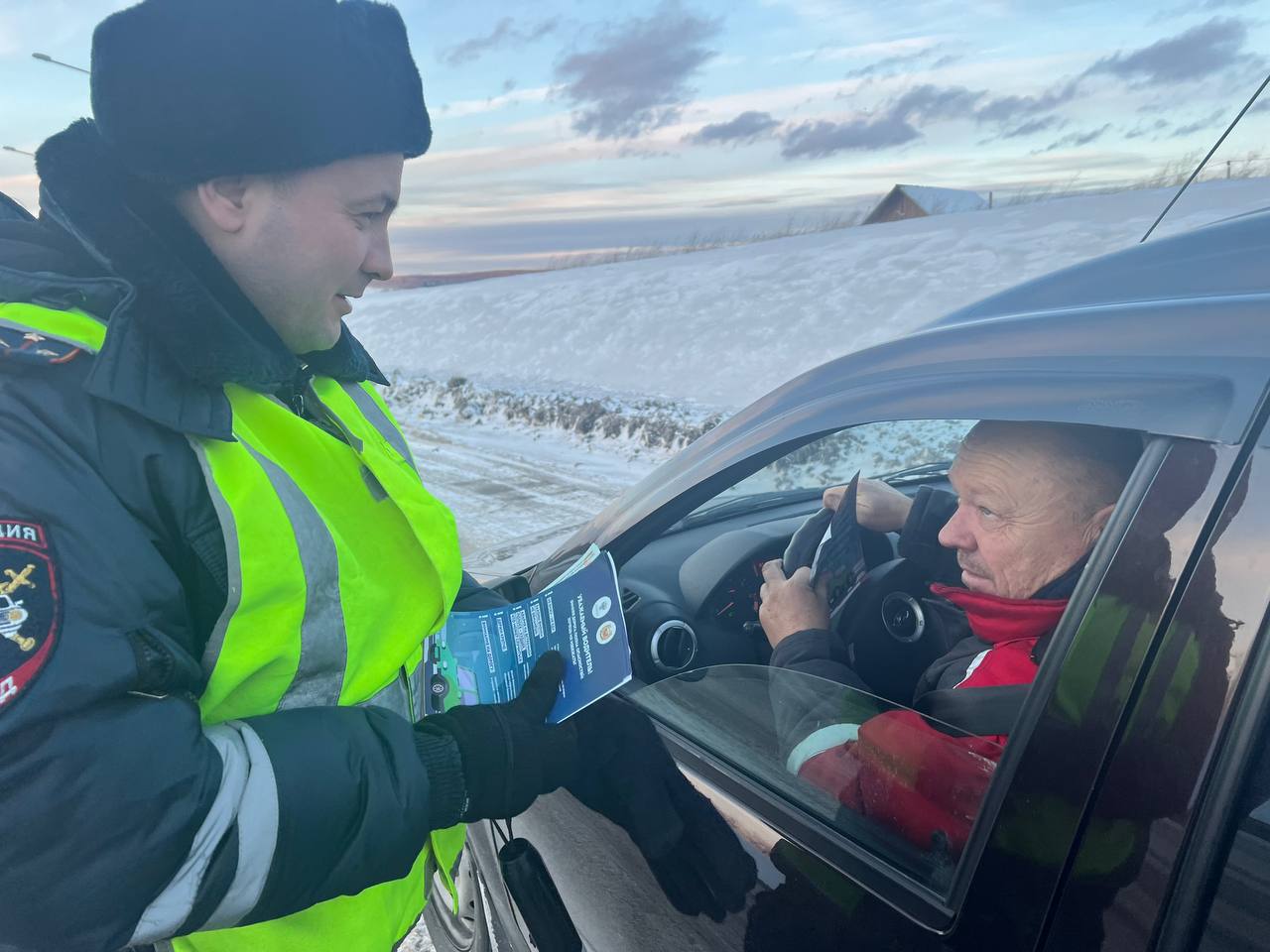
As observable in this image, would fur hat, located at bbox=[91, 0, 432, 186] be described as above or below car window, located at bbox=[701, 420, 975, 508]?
above

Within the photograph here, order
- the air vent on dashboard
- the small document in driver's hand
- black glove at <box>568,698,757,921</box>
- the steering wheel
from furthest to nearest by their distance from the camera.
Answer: the small document in driver's hand → the air vent on dashboard → the steering wheel → black glove at <box>568,698,757,921</box>

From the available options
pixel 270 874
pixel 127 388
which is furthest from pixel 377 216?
pixel 270 874

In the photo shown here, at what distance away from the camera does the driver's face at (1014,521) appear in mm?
1214

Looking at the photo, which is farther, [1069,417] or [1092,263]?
[1092,263]

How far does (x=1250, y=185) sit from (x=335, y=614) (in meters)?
16.9

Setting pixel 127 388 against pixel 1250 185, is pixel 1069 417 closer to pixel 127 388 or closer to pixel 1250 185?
pixel 127 388

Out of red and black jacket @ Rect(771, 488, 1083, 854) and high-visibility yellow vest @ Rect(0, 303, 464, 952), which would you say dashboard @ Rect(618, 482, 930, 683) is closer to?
red and black jacket @ Rect(771, 488, 1083, 854)

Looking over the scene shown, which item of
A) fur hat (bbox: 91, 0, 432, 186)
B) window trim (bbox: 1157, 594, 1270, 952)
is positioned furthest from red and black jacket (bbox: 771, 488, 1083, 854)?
fur hat (bbox: 91, 0, 432, 186)

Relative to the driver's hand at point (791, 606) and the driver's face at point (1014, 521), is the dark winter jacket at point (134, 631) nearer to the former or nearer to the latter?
the driver's hand at point (791, 606)

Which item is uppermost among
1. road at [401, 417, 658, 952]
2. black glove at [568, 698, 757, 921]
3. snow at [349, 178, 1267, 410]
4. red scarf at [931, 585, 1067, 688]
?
snow at [349, 178, 1267, 410]

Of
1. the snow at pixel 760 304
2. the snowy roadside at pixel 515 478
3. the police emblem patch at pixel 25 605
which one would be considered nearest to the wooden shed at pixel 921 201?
the snow at pixel 760 304

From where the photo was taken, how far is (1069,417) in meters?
1.04

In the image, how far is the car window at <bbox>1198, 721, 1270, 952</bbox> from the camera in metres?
0.80

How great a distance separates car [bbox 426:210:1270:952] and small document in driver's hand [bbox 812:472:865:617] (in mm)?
316
